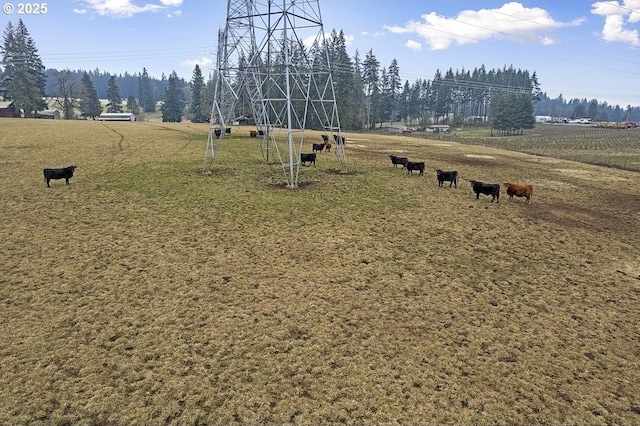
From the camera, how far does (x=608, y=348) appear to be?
6965 millimetres

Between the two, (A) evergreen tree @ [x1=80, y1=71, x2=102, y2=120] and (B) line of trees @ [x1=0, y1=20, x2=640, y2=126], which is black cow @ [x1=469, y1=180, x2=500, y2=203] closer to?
(B) line of trees @ [x1=0, y1=20, x2=640, y2=126]

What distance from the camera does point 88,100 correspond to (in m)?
105

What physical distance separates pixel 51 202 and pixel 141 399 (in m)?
13.2

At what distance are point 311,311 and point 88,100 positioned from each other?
406 feet

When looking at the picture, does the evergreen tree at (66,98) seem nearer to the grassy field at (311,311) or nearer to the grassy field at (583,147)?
the grassy field at (583,147)

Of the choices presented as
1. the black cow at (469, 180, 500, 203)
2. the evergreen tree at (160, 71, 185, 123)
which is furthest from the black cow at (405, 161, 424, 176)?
the evergreen tree at (160, 71, 185, 123)

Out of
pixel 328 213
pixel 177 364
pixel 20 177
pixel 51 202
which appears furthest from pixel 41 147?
pixel 177 364

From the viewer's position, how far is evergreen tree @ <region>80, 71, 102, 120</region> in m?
105

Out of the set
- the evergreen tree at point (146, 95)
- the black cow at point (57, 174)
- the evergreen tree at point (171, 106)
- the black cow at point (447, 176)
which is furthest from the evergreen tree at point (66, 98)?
the black cow at point (447, 176)

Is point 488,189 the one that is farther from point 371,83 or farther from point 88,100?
point 88,100

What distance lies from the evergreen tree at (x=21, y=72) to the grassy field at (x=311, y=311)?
8074 cm

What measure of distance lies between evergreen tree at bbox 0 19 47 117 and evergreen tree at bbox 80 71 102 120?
42.8 feet

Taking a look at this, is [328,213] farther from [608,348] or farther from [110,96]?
[110,96]

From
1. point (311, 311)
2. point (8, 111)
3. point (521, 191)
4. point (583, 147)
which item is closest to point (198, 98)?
point (8, 111)
